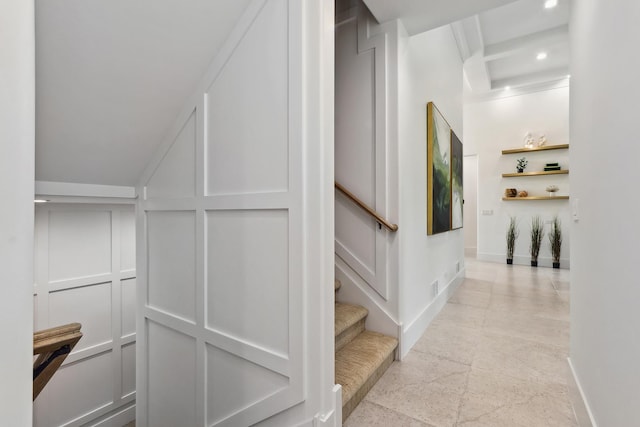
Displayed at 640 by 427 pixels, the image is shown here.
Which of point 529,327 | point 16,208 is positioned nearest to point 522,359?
point 529,327

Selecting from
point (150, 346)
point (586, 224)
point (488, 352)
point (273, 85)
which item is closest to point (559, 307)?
point (488, 352)

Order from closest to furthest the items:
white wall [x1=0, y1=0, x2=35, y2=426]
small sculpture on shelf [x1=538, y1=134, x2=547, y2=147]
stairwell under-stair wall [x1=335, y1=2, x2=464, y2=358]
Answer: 1. white wall [x1=0, y1=0, x2=35, y2=426]
2. stairwell under-stair wall [x1=335, y1=2, x2=464, y2=358]
3. small sculpture on shelf [x1=538, y1=134, x2=547, y2=147]

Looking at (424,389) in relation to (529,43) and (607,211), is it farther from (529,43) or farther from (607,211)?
(529,43)

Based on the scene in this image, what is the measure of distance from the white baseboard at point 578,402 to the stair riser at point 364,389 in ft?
3.31

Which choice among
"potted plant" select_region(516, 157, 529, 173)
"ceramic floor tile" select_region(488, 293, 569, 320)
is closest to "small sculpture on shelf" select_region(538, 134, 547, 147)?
"potted plant" select_region(516, 157, 529, 173)

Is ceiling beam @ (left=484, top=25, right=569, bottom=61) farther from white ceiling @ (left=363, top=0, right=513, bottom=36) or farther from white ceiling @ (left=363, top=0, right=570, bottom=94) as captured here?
white ceiling @ (left=363, top=0, right=513, bottom=36)

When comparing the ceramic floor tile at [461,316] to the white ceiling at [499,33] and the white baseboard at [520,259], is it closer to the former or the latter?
the white ceiling at [499,33]

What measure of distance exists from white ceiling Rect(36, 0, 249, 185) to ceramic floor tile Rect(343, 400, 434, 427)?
201 cm

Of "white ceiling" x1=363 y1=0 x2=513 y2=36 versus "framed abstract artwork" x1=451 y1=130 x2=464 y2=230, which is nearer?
"white ceiling" x1=363 y1=0 x2=513 y2=36

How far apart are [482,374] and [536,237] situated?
4913mm

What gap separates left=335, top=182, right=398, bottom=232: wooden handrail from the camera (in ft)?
6.98

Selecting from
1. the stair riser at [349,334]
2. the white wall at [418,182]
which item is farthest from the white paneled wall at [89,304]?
the white wall at [418,182]

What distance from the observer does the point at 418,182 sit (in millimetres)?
2600

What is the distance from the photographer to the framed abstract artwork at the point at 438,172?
9.11 feet
